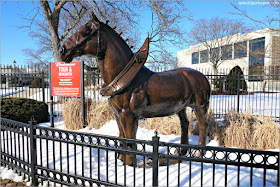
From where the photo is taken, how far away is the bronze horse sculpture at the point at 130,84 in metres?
2.84

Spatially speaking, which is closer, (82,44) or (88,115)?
(82,44)

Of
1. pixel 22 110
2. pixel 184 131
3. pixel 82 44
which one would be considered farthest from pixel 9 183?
pixel 22 110

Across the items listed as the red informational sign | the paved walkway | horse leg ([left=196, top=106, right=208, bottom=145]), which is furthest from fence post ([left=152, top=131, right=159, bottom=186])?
the red informational sign

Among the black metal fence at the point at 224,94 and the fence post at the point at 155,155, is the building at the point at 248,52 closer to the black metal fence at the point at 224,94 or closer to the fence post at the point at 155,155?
the black metal fence at the point at 224,94

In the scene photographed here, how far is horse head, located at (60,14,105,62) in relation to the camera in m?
2.81

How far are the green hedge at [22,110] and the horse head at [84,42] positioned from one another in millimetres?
4956

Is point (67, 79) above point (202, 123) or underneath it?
above

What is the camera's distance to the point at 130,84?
9.56 feet

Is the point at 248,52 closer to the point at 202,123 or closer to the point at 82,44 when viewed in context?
the point at 202,123

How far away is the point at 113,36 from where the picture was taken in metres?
3.00

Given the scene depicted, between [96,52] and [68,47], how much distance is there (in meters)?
0.41

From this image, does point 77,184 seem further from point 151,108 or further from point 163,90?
point 163,90

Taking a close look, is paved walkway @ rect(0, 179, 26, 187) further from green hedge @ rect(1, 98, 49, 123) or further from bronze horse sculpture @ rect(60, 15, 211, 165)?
green hedge @ rect(1, 98, 49, 123)

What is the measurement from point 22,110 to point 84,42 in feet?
17.5
